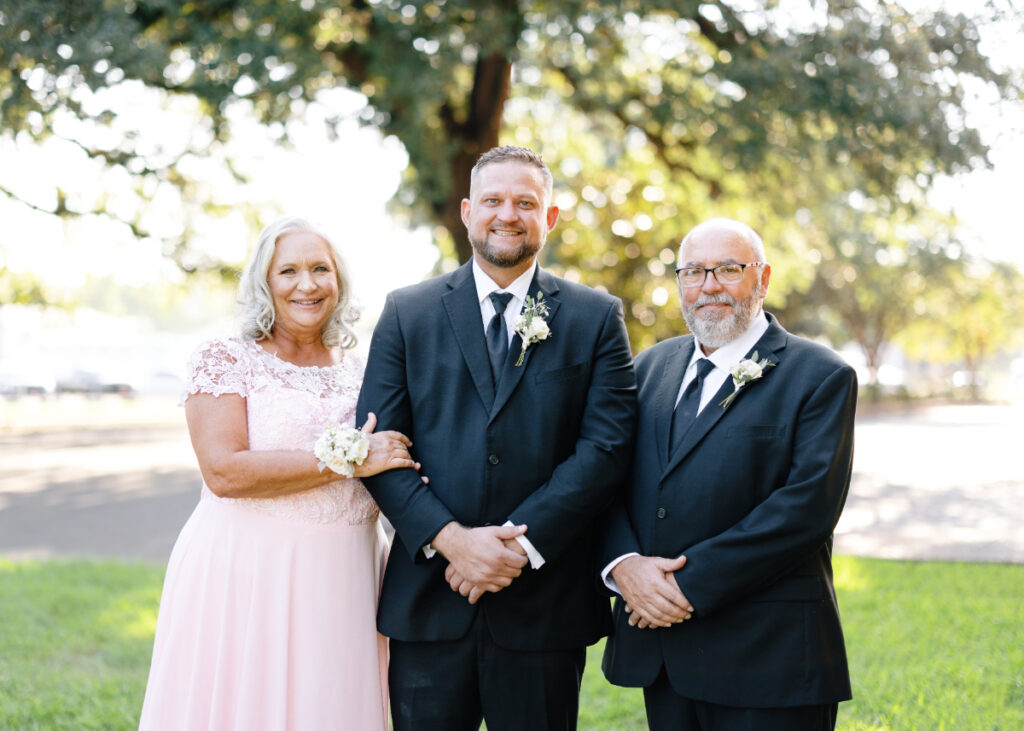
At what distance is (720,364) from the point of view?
10.5ft

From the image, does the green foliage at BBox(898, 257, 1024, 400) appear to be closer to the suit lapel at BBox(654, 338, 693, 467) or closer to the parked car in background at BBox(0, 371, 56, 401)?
the suit lapel at BBox(654, 338, 693, 467)

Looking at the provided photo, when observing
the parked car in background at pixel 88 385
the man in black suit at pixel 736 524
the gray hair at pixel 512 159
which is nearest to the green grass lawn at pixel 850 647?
the man in black suit at pixel 736 524

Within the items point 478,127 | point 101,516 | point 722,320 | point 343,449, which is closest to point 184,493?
point 101,516

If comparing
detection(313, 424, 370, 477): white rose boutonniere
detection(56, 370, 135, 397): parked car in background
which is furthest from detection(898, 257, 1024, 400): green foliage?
detection(313, 424, 370, 477): white rose boutonniere

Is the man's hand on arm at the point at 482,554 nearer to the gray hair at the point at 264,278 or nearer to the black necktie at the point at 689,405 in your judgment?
the black necktie at the point at 689,405

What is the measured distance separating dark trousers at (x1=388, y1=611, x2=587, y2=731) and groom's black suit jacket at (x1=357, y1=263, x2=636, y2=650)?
0.06 meters

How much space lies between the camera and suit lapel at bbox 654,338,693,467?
3182mm

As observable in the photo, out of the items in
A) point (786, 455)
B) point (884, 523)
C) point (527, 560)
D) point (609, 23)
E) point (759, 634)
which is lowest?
point (884, 523)

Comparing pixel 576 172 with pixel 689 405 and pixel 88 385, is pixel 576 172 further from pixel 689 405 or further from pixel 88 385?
pixel 88 385

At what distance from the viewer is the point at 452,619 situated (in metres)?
3.14

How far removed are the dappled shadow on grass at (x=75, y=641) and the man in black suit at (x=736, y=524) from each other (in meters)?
3.46

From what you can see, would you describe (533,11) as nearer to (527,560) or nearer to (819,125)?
(819,125)

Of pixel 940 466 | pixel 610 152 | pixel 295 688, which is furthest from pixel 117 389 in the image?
pixel 295 688

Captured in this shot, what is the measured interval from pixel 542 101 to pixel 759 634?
14118 millimetres
